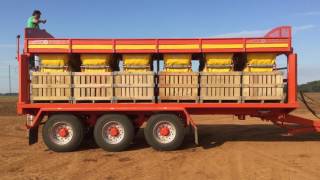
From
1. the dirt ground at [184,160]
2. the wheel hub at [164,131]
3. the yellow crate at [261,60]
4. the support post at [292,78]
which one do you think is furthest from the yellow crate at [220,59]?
the dirt ground at [184,160]

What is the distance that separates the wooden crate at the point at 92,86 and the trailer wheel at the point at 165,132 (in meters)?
1.31

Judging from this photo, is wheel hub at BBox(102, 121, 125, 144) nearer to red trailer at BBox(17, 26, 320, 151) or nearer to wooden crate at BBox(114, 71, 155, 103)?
red trailer at BBox(17, 26, 320, 151)

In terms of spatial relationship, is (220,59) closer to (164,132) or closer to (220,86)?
(220,86)

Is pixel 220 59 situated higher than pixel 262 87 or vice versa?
pixel 220 59

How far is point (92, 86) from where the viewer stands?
11109mm

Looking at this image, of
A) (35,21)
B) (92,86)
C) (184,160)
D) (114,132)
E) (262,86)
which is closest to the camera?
(184,160)

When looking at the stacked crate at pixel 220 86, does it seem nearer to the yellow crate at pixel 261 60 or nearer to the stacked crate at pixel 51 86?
the yellow crate at pixel 261 60

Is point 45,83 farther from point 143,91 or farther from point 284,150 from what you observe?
point 284,150

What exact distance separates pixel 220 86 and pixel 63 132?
4.29m

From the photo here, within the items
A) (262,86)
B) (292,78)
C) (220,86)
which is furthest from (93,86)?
(292,78)

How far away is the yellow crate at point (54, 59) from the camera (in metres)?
11.3

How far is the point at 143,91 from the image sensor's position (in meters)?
11.1

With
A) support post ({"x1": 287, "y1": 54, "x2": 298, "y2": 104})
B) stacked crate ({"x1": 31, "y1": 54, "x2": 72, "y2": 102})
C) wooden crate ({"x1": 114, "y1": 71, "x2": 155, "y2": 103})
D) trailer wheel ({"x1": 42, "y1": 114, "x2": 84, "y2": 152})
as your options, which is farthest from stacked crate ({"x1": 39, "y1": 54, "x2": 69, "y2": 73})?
support post ({"x1": 287, "y1": 54, "x2": 298, "y2": 104})

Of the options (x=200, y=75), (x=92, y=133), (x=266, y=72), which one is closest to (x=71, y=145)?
(x=92, y=133)
